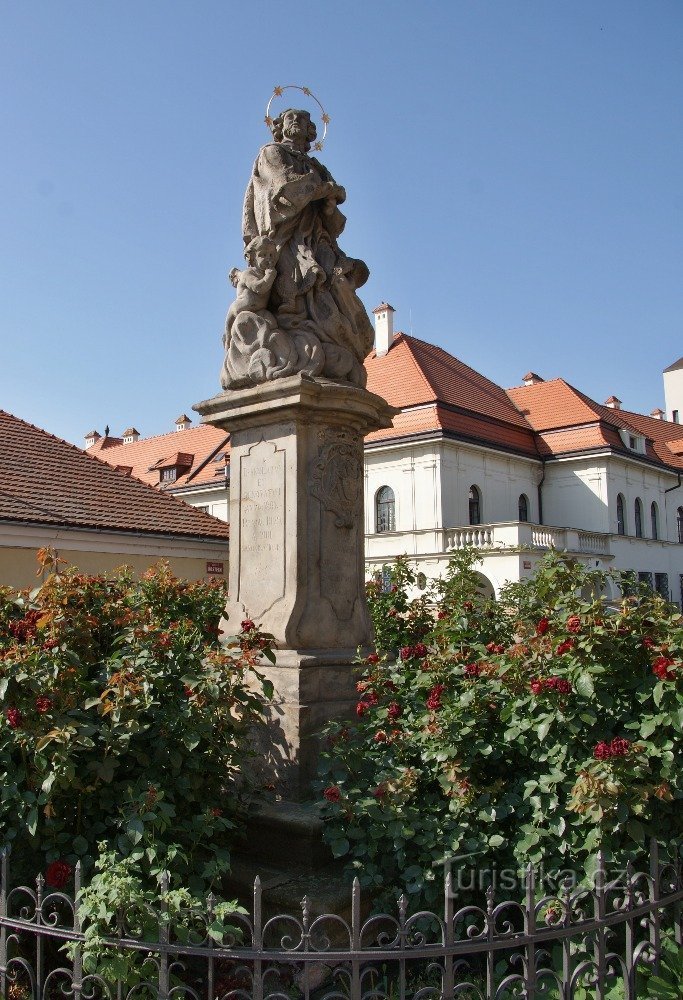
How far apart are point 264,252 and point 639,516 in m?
33.2

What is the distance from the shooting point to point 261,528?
522 centimetres

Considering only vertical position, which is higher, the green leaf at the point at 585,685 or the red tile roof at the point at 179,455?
the red tile roof at the point at 179,455

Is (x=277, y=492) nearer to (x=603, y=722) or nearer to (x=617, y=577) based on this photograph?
(x=617, y=577)

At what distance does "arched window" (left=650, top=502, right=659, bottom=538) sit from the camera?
122 ft

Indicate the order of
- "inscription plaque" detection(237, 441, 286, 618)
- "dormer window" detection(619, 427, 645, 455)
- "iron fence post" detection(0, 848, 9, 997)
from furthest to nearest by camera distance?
"dormer window" detection(619, 427, 645, 455) → "inscription plaque" detection(237, 441, 286, 618) → "iron fence post" detection(0, 848, 9, 997)

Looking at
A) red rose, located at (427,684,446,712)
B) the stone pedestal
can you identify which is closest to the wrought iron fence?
red rose, located at (427,684,446,712)

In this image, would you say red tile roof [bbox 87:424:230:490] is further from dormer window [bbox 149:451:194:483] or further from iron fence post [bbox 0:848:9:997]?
iron fence post [bbox 0:848:9:997]

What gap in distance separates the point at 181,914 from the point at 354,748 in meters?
1.21

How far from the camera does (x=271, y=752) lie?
15.4ft

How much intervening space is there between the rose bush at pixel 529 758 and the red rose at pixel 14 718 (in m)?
1.28

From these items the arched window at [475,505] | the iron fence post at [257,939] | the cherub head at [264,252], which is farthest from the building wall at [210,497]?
the iron fence post at [257,939]

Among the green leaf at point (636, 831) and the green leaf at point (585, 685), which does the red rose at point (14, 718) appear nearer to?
the green leaf at point (585, 685)

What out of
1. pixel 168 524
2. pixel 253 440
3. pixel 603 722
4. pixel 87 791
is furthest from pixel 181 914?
pixel 168 524

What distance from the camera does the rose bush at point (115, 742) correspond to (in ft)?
10.9
